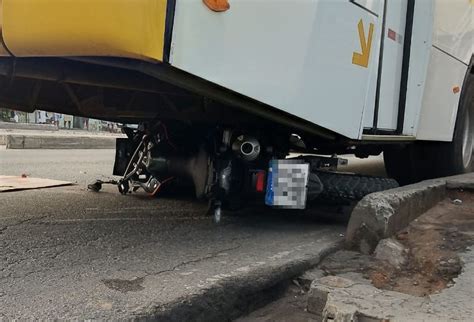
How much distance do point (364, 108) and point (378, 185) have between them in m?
0.80

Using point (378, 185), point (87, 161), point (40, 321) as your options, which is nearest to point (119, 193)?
point (378, 185)

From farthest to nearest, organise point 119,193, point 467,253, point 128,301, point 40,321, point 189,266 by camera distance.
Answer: point 119,193 < point 467,253 < point 189,266 < point 128,301 < point 40,321

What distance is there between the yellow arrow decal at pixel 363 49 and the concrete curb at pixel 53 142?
1076 cm

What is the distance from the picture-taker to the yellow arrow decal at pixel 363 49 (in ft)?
11.7

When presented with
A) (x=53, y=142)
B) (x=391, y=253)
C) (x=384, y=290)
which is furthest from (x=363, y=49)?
(x=53, y=142)

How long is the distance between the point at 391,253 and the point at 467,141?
11.3 ft

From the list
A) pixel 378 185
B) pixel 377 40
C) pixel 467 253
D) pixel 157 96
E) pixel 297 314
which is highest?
pixel 377 40

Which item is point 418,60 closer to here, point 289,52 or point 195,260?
point 289,52

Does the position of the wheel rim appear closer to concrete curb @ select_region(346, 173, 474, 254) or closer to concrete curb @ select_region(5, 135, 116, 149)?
concrete curb @ select_region(346, 173, 474, 254)

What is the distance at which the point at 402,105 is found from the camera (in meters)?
4.36

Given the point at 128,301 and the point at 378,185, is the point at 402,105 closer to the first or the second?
the point at 378,185

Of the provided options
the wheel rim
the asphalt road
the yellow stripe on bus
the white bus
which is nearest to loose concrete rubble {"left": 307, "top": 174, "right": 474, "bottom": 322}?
the asphalt road

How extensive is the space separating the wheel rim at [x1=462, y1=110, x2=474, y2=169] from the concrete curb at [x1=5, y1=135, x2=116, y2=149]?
10.2 meters

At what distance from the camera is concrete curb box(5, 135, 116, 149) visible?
41.1ft
